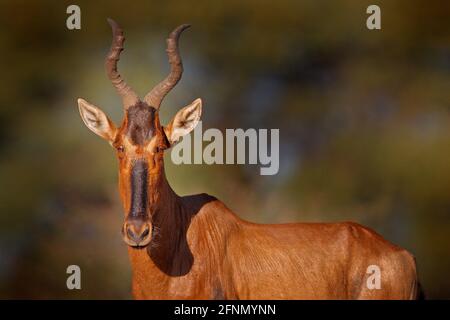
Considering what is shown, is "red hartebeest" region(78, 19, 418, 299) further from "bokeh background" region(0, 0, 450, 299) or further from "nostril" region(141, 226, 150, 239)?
"bokeh background" region(0, 0, 450, 299)

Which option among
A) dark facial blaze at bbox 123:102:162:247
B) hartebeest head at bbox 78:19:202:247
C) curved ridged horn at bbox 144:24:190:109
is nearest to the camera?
dark facial blaze at bbox 123:102:162:247

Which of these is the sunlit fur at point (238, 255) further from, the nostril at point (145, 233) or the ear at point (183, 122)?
the nostril at point (145, 233)

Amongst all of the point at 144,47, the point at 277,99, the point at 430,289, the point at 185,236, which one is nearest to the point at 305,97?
the point at 277,99

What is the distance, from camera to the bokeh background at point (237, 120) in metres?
19.1

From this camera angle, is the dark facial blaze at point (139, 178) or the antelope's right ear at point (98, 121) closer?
the dark facial blaze at point (139, 178)

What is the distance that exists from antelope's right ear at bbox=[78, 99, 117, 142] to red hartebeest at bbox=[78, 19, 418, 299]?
0.5 inches

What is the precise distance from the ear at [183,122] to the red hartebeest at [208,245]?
1 cm

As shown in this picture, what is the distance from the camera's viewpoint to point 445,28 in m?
19.5

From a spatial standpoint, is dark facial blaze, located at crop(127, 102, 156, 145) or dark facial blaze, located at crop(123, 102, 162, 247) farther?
dark facial blaze, located at crop(127, 102, 156, 145)

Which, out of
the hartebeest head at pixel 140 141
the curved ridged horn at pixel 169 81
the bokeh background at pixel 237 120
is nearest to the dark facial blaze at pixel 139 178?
the hartebeest head at pixel 140 141

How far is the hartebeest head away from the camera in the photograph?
1062 centimetres

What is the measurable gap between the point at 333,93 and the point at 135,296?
32.8 feet

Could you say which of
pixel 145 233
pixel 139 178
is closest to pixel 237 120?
pixel 139 178

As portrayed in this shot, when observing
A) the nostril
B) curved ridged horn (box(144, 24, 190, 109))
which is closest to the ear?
curved ridged horn (box(144, 24, 190, 109))
